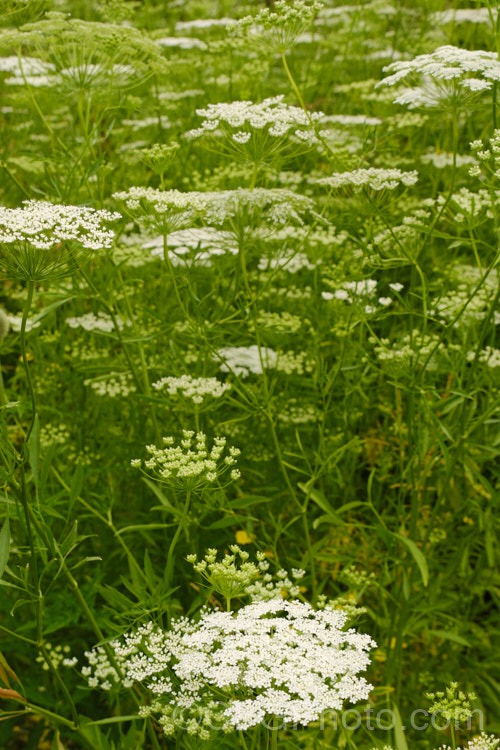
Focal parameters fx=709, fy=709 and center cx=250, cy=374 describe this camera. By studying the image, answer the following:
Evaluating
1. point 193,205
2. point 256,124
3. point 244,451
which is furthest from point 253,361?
point 256,124

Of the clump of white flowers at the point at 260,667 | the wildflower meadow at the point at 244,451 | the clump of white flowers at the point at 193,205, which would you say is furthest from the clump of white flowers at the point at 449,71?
the clump of white flowers at the point at 260,667

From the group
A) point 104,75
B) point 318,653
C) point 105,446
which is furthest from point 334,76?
point 318,653

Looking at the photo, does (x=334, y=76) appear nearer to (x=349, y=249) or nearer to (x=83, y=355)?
(x=349, y=249)

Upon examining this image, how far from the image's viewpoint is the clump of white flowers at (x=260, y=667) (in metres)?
1.74

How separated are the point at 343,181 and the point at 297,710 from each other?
2.37 m

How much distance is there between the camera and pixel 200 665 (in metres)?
1.86

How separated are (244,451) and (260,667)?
201cm

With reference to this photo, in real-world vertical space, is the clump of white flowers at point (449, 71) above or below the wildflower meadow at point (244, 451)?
above

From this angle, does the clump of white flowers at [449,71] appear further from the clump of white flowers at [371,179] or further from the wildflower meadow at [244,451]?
the clump of white flowers at [371,179]

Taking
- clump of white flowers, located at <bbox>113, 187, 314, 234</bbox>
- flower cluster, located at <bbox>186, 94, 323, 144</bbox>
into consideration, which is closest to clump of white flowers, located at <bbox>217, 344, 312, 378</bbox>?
clump of white flowers, located at <bbox>113, 187, 314, 234</bbox>

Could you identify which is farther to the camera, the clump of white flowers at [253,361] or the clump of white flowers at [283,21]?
the clump of white flowers at [253,361]

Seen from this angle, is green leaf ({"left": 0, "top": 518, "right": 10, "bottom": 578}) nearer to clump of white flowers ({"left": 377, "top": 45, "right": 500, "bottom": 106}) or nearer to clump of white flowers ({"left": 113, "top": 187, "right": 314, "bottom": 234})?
clump of white flowers ({"left": 113, "top": 187, "right": 314, "bottom": 234})

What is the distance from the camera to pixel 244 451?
12.4ft

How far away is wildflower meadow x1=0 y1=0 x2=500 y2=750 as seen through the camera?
7.13 feet
